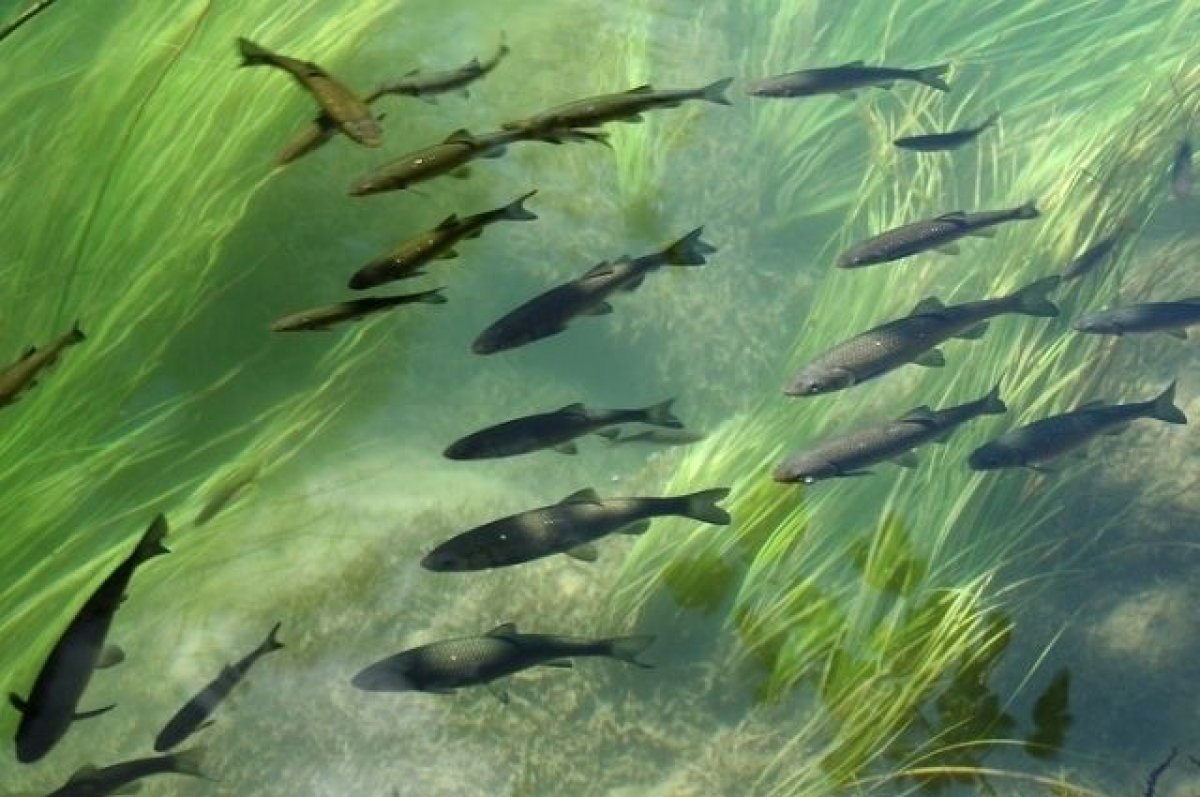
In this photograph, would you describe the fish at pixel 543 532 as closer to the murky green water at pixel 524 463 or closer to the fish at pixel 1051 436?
the murky green water at pixel 524 463

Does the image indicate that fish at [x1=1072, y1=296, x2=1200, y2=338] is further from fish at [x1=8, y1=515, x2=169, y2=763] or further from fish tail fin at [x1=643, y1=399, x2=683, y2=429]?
fish at [x1=8, y1=515, x2=169, y2=763]

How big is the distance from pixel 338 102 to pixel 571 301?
97 cm

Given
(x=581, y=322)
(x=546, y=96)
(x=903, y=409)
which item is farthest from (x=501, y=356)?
(x=903, y=409)

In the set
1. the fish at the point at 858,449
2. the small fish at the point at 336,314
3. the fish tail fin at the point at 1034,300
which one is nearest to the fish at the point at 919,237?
the fish tail fin at the point at 1034,300

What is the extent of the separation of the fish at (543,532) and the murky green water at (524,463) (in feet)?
3.76

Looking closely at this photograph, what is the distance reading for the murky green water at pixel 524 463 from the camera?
13.1 ft

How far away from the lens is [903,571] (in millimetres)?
4480

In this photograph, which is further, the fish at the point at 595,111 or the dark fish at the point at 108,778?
the fish at the point at 595,111

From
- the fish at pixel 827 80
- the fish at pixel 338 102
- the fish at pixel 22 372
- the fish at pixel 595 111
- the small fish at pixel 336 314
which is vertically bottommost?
the small fish at pixel 336 314

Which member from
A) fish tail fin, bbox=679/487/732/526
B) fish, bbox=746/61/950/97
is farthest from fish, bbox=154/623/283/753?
fish, bbox=746/61/950/97

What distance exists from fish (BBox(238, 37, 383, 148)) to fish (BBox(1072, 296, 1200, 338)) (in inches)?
124

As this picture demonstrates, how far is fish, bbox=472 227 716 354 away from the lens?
3379 millimetres

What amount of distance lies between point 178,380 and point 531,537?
2.72 metres

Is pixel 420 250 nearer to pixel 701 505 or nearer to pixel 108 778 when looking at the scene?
pixel 701 505
